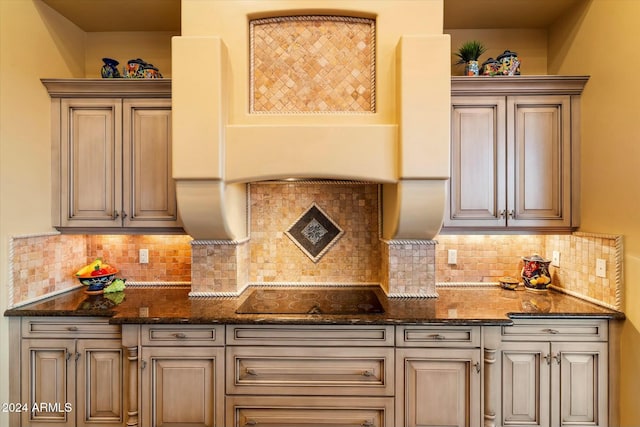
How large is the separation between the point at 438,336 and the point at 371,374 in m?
0.42

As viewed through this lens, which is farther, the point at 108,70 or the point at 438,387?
the point at 108,70

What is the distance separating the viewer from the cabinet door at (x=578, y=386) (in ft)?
6.55

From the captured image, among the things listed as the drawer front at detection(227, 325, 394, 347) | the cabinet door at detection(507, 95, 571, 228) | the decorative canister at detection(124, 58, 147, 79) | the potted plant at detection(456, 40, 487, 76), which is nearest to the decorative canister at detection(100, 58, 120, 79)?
the decorative canister at detection(124, 58, 147, 79)

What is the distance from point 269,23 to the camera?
216cm

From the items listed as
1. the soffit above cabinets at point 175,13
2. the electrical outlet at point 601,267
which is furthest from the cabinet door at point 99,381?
the electrical outlet at point 601,267

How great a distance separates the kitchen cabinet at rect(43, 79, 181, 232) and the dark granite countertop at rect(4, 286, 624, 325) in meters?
0.51

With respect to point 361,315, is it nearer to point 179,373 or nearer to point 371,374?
point 371,374

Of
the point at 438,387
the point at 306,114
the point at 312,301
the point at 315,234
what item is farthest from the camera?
the point at 315,234

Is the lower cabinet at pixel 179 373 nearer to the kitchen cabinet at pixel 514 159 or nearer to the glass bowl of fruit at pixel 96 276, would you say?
the glass bowl of fruit at pixel 96 276

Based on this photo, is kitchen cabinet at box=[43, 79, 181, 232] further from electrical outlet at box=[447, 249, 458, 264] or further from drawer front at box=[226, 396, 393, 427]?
electrical outlet at box=[447, 249, 458, 264]

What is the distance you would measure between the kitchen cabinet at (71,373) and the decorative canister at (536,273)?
272cm

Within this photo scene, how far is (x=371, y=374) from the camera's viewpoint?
1.92 m

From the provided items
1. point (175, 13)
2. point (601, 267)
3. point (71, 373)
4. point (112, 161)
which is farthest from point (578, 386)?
point (175, 13)

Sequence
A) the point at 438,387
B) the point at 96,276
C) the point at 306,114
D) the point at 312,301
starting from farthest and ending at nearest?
1. the point at 96,276
2. the point at 312,301
3. the point at 306,114
4. the point at 438,387
